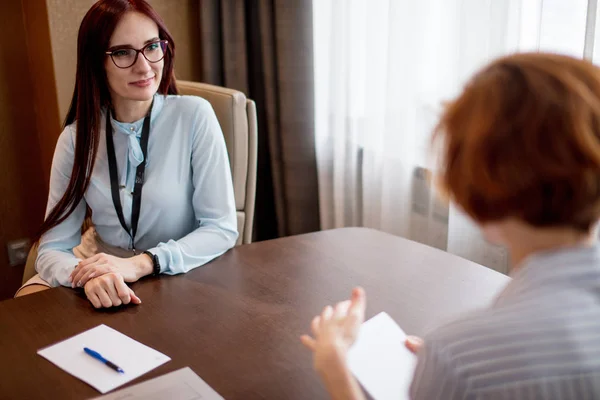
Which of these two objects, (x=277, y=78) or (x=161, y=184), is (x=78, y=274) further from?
(x=277, y=78)

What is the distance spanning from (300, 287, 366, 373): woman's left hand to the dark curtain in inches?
75.1

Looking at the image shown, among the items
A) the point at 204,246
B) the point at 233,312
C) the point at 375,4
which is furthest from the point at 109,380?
the point at 375,4

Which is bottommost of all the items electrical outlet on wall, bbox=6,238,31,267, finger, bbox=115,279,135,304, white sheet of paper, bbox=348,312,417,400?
electrical outlet on wall, bbox=6,238,31,267

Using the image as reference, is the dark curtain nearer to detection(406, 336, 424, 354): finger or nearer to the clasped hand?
the clasped hand

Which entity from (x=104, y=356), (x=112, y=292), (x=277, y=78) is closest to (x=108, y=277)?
(x=112, y=292)

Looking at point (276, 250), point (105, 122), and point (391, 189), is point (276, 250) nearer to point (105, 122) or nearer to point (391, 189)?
point (105, 122)

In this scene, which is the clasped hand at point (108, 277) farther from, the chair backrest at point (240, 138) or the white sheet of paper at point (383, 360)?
the chair backrest at point (240, 138)

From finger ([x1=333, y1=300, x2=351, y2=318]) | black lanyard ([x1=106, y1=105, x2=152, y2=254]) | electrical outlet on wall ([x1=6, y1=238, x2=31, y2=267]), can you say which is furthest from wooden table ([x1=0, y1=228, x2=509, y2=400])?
electrical outlet on wall ([x1=6, y1=238, x2=31, y2=267])

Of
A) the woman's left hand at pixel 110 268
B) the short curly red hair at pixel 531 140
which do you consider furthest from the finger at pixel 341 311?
the woman's left hand at pixel 110 268

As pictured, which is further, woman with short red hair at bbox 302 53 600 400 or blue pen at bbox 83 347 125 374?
blue pen at bbox 83 347 125 374

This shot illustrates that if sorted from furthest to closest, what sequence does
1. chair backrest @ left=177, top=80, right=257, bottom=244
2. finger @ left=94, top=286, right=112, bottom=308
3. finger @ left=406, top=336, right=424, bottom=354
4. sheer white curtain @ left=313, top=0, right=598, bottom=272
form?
1. chair backrest @ left=177, top=80, right=257, bottom=244
2. sheer white curtain @ left=313, top=0, right=598, bottom=272
3. finger @ left=94, top=286, right=112, bottom=308
4. finger @ left=406, top=336, right=424, bottom=354

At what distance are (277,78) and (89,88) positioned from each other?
1.17 meters

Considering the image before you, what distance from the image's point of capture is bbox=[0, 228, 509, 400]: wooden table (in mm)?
1107

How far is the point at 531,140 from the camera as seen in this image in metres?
0.67
